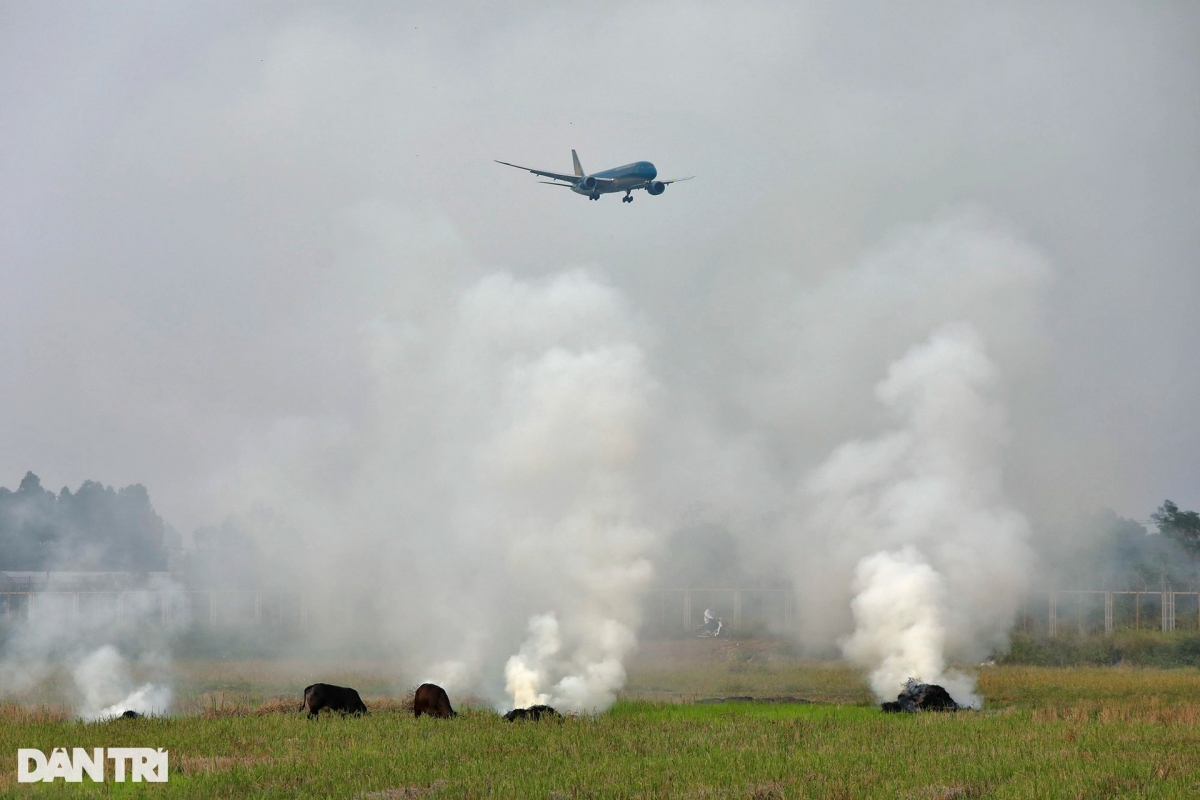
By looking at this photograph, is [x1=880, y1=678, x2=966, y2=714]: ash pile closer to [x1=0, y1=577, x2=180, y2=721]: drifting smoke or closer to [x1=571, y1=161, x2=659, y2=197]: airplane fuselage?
[x1=0, y1=577, x2=180, y2=721]: drifting smoke

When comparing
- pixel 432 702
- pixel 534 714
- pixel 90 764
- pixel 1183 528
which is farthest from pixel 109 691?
pixel 1183 528

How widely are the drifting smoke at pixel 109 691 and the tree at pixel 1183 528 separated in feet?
316

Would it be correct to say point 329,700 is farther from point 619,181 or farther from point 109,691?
point 619,181

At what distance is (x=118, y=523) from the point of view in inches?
5325

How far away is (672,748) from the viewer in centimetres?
3681

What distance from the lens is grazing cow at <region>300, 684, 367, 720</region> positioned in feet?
144

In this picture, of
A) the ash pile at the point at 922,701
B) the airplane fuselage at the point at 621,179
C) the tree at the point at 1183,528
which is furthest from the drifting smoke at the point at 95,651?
the tree at the point at 1183,528

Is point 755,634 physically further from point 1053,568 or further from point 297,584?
point 297,584

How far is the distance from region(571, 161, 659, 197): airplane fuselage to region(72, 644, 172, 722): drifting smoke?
46.8m

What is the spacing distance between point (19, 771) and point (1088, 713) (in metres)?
33.2

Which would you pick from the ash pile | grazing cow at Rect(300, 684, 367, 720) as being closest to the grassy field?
grazing cow at Rect(300, 684, 367, 720)

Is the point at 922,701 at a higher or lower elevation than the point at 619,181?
lower

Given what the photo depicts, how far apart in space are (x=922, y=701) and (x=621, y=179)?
53672 millimetres

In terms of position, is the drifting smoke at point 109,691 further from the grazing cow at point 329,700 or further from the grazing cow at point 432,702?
the grazing cow at point 432,702
